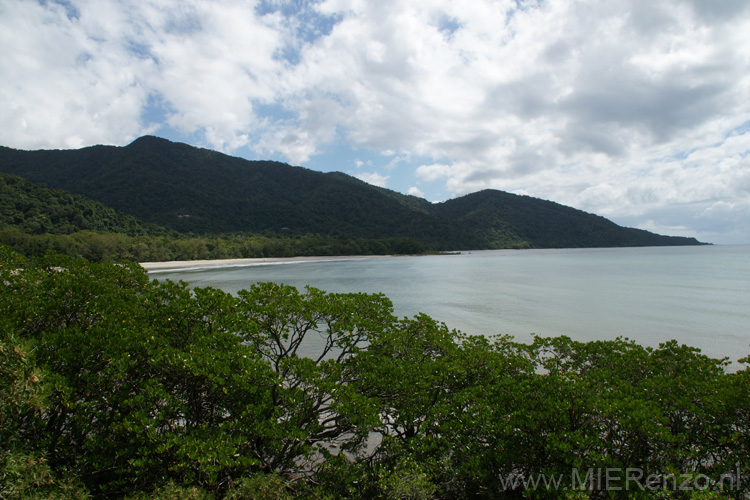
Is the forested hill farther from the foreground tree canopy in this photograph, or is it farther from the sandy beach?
the foreground tree canopy

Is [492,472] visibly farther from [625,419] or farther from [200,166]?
[200,166]

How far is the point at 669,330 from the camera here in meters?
17.4

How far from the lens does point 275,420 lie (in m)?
4.20

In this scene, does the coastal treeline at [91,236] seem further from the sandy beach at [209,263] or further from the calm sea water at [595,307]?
the calm sea water at [595,307]

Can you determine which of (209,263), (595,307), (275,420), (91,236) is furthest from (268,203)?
(275,420)

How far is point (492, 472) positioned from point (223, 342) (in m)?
3.09

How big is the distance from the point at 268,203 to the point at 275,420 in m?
122

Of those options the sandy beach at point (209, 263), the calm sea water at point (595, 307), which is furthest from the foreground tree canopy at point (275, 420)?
the sandy beach at point (209, 263)

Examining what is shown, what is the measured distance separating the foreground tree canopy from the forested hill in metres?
100.0

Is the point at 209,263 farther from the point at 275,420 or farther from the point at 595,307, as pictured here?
the point at 275,420

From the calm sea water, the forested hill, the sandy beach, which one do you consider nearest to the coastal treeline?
the sandy beach

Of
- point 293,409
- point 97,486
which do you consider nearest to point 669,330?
point 293,409

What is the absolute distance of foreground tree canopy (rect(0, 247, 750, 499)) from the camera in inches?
138

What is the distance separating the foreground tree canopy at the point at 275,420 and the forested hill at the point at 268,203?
328ft
